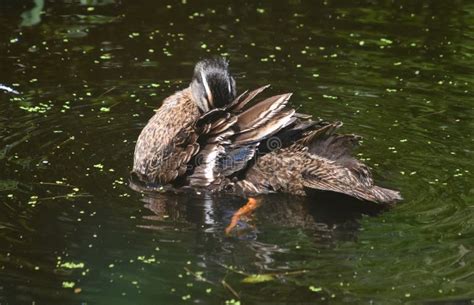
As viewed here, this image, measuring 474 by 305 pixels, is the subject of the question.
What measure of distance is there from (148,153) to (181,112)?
0.49 metres

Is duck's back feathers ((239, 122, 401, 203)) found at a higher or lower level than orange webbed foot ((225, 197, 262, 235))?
higher

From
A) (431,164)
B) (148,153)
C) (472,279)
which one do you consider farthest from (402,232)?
(148,153)

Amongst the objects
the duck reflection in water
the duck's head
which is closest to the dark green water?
the duck reflection in water

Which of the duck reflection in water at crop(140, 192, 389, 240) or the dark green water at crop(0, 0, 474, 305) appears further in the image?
the duck reflection in water at crop(140, 192, 389, 240)

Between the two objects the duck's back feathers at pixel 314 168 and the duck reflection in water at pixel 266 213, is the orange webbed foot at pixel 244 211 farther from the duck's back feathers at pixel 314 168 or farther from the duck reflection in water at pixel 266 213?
the duck's back feathers at pixel 314 168

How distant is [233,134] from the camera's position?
7.75 meters

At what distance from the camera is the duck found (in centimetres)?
758

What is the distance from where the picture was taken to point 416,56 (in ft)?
34.6

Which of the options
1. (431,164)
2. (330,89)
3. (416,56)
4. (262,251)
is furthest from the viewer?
(416,56)

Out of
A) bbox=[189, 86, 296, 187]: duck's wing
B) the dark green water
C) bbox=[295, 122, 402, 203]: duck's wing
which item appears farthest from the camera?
bbox=[189, 86, 296, 187]: duck's wing

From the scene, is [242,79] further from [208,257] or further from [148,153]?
[208,257]

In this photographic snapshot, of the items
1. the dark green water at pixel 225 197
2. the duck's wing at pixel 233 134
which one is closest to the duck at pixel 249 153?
the duck's wing at pixel 233 134

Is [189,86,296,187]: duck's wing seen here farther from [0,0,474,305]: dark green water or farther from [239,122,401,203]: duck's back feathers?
[0,0,474,305]: dark green water

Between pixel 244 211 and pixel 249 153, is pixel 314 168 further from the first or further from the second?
pixel 244 211
